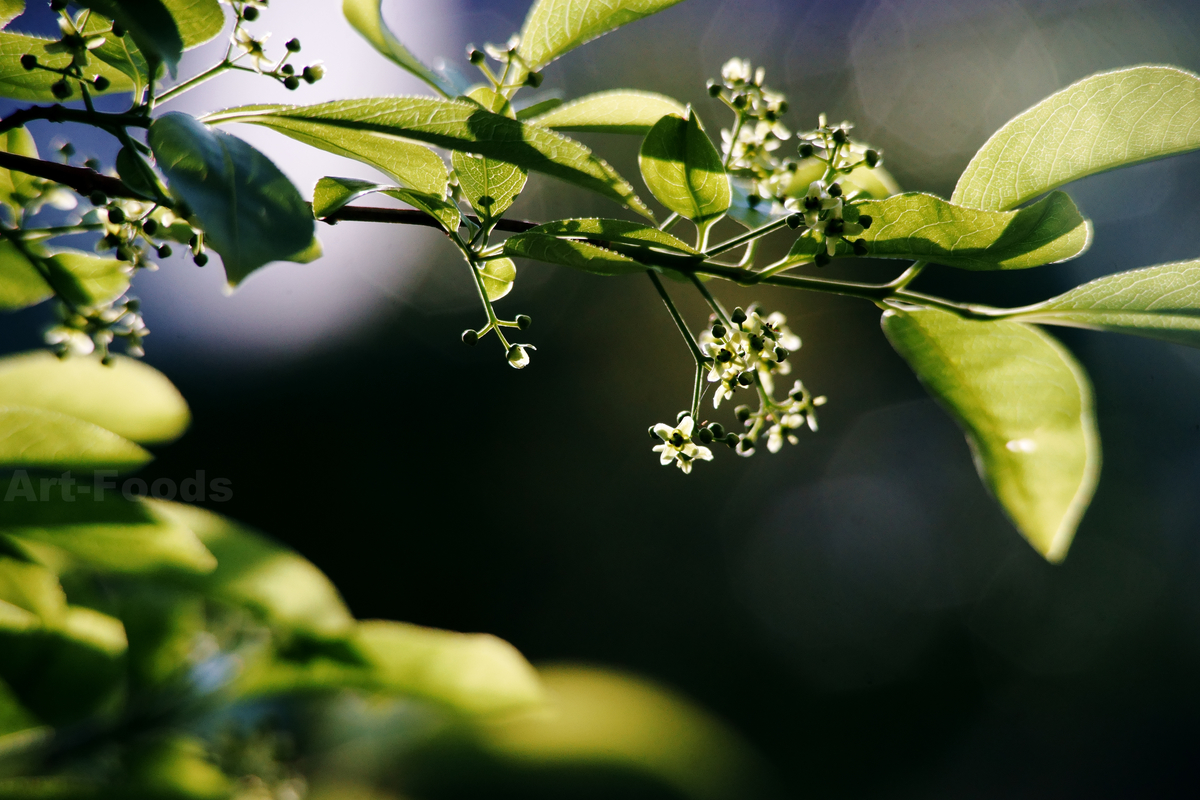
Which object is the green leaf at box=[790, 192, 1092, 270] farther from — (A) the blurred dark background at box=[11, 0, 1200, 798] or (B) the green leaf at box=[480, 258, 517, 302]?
(A) the blurred dark background at box=[11, 0, 1200, 798]

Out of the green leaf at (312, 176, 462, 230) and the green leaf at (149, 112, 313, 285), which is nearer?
the green leaf at (149, 112, 313, 285)

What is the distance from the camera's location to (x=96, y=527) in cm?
73

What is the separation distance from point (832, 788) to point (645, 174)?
8.93 meters

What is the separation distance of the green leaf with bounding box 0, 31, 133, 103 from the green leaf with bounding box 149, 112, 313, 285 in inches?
8.4

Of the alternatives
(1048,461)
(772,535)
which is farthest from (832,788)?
(1048,461)

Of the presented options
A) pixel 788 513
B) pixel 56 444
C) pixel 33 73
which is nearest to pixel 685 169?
pixel 33 73

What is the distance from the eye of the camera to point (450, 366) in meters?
7.77

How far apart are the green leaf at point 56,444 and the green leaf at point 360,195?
1.16ft

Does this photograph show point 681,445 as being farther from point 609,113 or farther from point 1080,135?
point 1080,135

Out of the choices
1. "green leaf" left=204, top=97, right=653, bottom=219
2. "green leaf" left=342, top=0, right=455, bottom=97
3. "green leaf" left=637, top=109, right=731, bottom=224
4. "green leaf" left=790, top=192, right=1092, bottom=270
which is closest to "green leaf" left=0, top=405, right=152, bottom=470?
"green leaf" left=204, top=97, right=653, bottom=219

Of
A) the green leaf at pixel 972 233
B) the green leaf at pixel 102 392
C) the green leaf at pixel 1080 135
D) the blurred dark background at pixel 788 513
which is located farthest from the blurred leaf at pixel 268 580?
the blurred dark background at pixel 788 513

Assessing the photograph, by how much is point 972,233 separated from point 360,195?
48 centimetres

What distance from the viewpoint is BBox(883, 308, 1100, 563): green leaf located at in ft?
2.14

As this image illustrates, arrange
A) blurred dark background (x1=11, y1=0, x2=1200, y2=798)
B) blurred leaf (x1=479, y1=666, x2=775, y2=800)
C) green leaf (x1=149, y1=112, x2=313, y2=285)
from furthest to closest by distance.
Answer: blurred dark background (x1=11, y1=0, x2=1200, y2=798) → blurred leaf (x1=479, y1=666, x2=775, y2=800) → green leaf (x1=149, y1=112, x2=313, y2=285)
